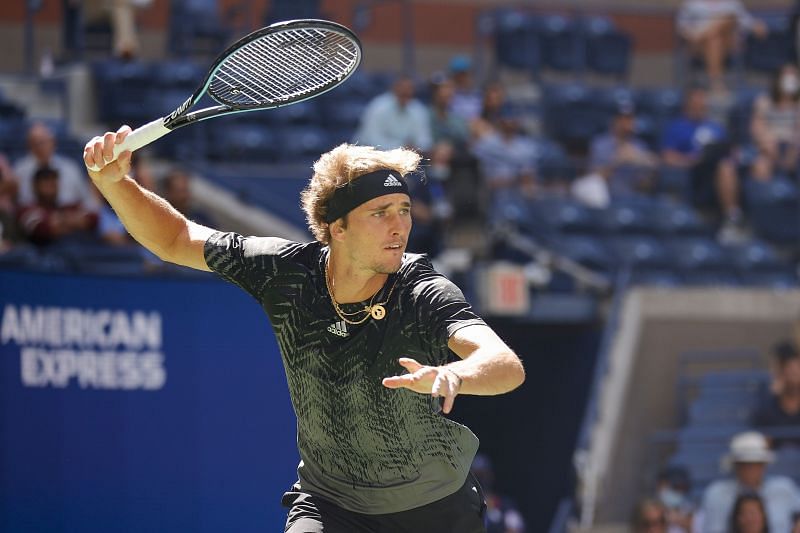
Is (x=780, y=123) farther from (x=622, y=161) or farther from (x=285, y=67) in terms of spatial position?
(x=285, y=67)

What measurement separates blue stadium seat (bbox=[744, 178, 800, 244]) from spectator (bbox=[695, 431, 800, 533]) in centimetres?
408

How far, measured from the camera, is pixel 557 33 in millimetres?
16062

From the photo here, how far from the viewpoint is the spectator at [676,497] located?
10031mm

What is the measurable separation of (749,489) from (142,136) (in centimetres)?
641

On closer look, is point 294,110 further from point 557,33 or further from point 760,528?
point 760,528

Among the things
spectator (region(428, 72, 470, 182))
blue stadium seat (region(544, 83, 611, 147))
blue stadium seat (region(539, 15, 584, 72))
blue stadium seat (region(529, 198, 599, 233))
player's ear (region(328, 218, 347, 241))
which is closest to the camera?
player's ear (region(328, 218, 347, 241))

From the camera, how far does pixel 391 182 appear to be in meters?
4.52

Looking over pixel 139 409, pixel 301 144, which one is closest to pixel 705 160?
pixel 301 144

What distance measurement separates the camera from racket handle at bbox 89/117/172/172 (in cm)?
453

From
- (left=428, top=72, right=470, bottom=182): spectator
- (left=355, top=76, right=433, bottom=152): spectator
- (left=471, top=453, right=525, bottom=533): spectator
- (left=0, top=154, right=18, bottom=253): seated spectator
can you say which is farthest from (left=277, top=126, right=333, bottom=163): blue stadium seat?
(left=471, top=453, right=525, bottom=533): spectator

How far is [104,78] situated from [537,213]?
377 cm

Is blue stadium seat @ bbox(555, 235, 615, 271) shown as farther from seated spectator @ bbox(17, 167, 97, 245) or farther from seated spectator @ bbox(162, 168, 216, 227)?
seated spectator @ bbox(17, 167, 97, 245)

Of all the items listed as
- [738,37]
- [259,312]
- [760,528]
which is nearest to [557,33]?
[738,37]

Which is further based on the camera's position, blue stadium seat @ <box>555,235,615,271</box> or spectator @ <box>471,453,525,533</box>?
blue stadium seat @ <box>555,235,615,271</box>
